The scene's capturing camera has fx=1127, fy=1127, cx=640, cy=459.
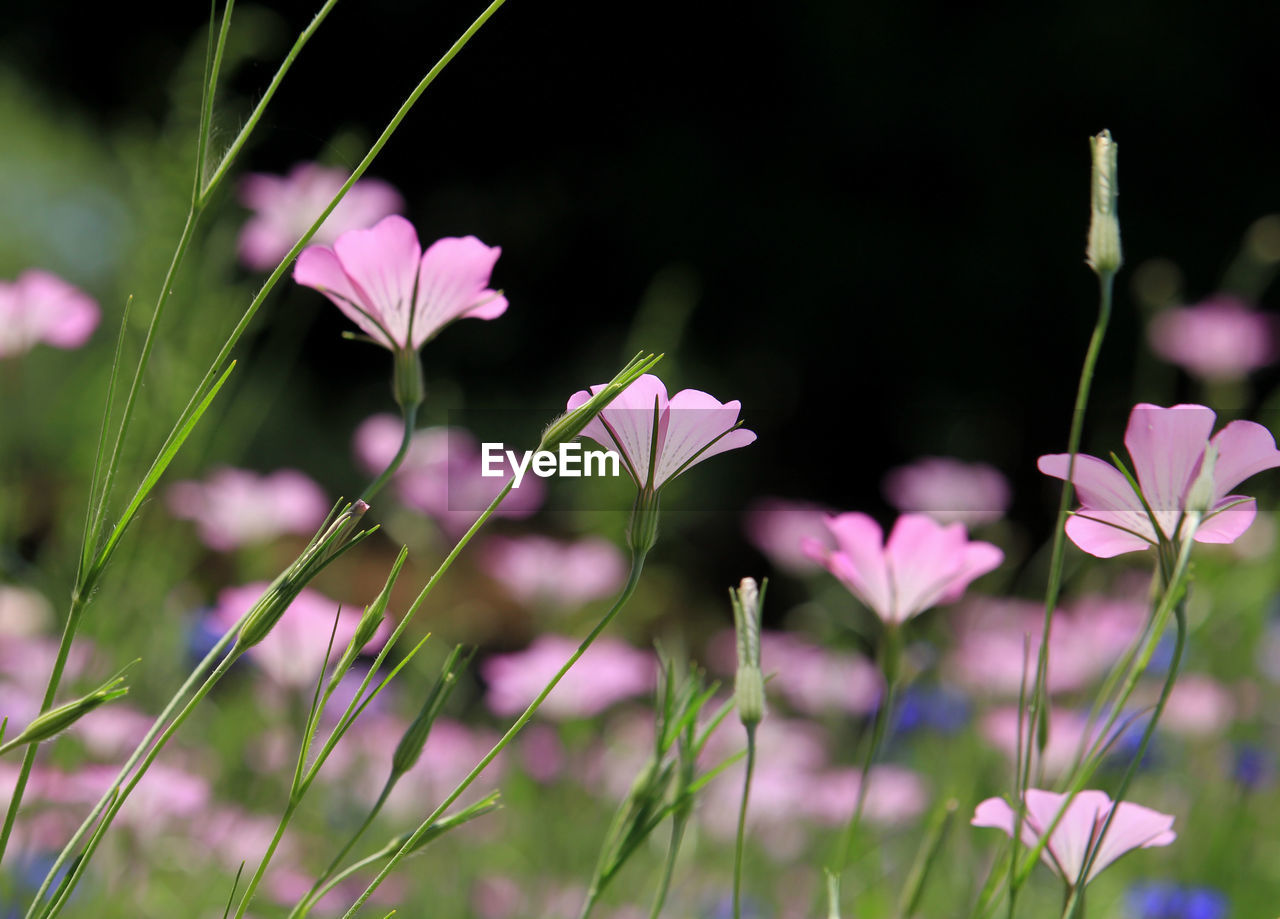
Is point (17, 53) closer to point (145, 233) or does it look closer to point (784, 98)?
point (784, 98)

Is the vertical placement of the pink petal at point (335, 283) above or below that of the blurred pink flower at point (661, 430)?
above

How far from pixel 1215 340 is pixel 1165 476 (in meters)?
1.34

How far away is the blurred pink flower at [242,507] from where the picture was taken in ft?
3.15

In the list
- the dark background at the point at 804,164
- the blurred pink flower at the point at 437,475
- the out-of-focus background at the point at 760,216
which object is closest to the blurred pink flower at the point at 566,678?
the blurred pink flower at the point at 437,475

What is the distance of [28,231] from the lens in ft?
13.6

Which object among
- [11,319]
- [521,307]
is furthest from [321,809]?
[521,307]

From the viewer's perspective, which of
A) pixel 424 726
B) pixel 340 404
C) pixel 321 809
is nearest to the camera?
pixel 424 726

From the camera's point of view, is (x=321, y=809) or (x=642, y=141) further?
(x=642, y=141)

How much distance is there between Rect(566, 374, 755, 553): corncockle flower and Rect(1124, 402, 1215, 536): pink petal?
4.6 inches

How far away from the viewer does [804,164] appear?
299 centimetres

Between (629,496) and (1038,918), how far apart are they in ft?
1.72

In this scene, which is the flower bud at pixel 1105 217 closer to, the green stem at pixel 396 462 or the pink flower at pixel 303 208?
the green stem at pixel 396 462

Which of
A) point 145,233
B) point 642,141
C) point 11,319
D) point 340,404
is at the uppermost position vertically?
point 642,141

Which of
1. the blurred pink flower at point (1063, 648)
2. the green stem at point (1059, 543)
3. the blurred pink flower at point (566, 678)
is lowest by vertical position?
the green stem at point (1059, 543)
